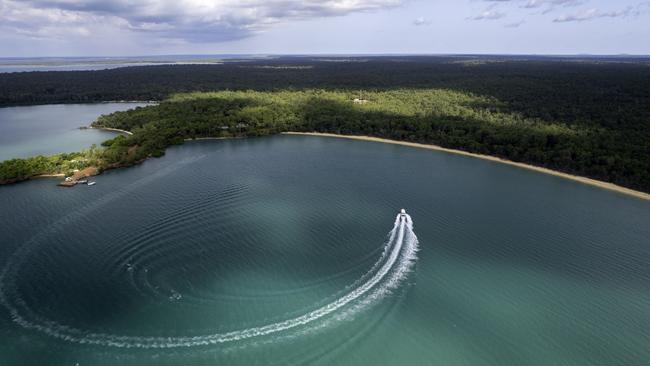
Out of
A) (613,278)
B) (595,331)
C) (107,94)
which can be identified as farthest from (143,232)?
(107,94)

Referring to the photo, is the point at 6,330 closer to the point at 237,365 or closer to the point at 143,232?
the point at 143,232

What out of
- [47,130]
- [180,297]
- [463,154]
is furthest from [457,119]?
[47,130]

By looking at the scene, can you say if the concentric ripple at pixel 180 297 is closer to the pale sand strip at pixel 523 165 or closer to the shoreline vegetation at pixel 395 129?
the shoreline vegetation at pixel 395 129

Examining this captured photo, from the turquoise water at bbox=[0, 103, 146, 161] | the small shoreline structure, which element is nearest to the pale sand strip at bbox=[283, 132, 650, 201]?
the small shoreline structure

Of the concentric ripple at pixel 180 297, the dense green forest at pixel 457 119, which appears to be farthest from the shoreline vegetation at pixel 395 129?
the concentric ripple at pixel 180 297

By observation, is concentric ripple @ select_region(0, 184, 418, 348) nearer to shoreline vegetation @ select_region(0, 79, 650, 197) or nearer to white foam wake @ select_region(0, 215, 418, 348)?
white foam wake @ select_region(0, 215, 418, 348)

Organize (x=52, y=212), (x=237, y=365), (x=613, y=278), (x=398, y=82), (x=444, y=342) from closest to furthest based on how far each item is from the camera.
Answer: (x=237, y=365) < (x=444, y=342) < (x=613, y=278) < (x=52, y=212) < (x=398, y=82)
